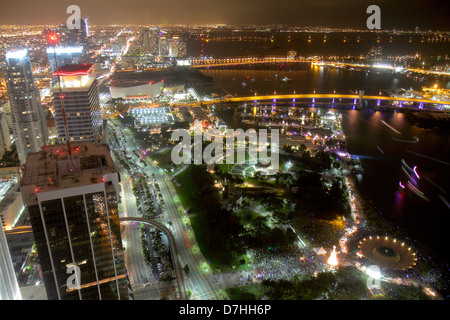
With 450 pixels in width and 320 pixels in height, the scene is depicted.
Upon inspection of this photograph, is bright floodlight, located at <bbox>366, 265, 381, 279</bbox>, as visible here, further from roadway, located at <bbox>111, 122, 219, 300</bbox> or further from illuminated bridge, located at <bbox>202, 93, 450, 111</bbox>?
illuminated bridge, located at <bbox>202, 93, 450, 111</bbox>

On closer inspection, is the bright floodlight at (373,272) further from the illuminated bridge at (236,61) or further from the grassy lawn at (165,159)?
the illuminated bridge at (236,61)

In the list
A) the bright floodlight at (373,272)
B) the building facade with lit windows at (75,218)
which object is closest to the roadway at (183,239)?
the building facade with lit windows at (75,218)

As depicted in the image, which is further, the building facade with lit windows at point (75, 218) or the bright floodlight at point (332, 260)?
the bright floodlight at point (332, 260)

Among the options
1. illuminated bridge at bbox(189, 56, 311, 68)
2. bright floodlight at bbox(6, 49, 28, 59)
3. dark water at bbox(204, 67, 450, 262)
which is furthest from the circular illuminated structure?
illuminated bridge at bbox(189, 56, 311, 68)
